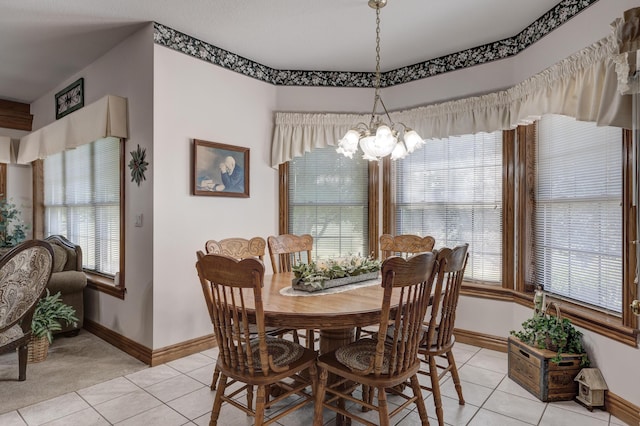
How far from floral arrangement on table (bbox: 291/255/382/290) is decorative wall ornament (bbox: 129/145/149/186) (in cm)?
163

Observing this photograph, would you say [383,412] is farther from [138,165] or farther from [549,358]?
[138,165]

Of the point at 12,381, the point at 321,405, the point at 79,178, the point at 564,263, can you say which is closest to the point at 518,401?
the point at 564,263

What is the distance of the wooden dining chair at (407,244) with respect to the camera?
313 centimetres

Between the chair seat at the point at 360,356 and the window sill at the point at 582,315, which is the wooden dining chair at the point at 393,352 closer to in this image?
the chair seat at the point at 360,356

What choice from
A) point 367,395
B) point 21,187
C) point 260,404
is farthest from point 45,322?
point 21,187

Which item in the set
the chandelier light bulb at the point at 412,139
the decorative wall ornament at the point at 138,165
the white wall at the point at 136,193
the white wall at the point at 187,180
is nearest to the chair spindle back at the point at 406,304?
the chandelier light bulb at the point at 412,139

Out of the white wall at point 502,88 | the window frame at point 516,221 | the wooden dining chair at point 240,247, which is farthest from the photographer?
the window frame at point 516,221

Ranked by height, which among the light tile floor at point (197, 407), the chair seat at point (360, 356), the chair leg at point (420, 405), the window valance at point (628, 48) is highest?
the window valance at point (628, 48)

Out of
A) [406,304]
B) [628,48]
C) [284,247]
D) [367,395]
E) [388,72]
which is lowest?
[367,395]

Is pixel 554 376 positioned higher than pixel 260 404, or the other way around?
pixel 260 404

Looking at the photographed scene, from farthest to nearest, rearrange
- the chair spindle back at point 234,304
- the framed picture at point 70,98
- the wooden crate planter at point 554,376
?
the framed picture at point 70,98 → the wooden crate planter at point 554,376 → the chair spindle back at point 234,304

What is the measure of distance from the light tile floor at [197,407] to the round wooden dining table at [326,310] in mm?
764

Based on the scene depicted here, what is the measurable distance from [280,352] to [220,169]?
2014mm

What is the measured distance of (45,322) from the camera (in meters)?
3.15
